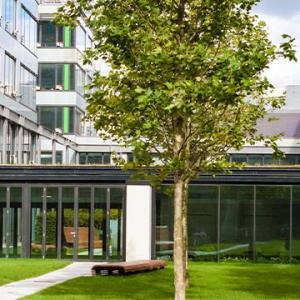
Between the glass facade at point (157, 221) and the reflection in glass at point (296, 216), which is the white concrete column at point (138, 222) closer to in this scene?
the glass facade at point (157, 221)

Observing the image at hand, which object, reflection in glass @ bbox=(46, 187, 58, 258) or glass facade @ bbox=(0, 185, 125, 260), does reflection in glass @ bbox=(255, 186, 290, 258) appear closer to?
glass facade @ bbox=(0, 185, 125, 260)

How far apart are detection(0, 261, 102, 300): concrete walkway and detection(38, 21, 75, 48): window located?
37.4 metres

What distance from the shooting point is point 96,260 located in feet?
128

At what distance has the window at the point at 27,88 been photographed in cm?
5683

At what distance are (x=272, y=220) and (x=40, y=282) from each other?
14.5 m

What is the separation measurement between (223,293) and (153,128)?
7735mm

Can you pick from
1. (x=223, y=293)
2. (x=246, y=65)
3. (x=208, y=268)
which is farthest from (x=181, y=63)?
(x=208, y=268)

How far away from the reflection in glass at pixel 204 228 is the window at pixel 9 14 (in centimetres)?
1948

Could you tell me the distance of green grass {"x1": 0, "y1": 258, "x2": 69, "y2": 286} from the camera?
28987 millimetres

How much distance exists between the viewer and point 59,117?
7200 centimetres

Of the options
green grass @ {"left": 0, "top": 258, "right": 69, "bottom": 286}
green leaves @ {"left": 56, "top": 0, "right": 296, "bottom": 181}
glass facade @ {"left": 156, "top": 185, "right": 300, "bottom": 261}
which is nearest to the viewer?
green leaves @ {"left": 56, "top": 0, "right": 296, "bottom": 181}

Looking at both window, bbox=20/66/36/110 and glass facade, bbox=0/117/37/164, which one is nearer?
glass facade, bbox=0/117/37/164

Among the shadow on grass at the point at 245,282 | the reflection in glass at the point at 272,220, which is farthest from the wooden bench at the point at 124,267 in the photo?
the reflection in glass at the point at 272,220

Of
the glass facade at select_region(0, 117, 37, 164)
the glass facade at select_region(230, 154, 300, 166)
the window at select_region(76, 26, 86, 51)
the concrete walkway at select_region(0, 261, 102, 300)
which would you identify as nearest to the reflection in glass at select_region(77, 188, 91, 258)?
the concrete walkway at select_region(0, 261, 102, 300)
